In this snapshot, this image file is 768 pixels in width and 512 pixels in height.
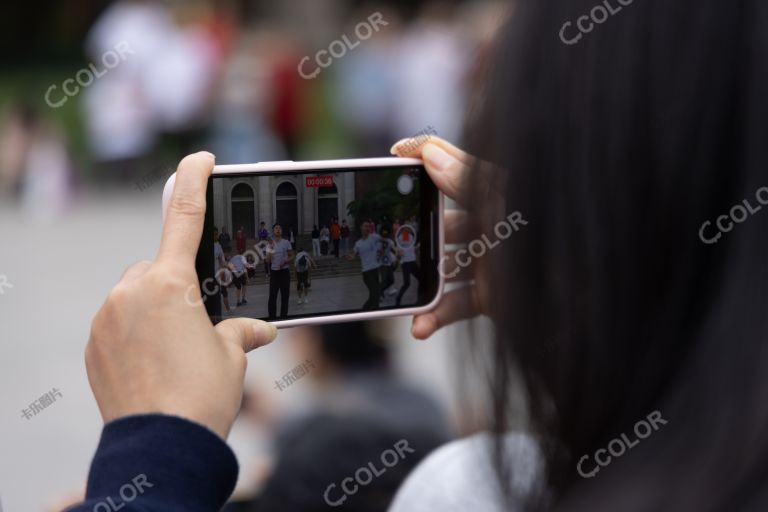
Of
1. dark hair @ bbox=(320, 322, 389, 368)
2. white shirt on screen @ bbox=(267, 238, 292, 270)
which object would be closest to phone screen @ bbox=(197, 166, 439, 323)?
white shirt on screen @ bbox=(267, 238, 292, 270)

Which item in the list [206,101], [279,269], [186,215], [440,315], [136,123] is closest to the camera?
[186,215]

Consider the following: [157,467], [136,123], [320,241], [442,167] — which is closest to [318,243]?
[320,241]

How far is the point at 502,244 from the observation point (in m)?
0.96

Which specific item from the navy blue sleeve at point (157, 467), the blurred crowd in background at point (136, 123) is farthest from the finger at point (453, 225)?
the blurred crowd in background at point (136, 123)

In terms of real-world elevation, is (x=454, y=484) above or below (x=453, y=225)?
below

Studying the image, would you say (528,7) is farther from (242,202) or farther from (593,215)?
(242,202)

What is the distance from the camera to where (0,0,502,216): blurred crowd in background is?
915cm

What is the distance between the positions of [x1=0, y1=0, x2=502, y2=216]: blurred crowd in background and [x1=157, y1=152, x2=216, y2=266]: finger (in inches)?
283

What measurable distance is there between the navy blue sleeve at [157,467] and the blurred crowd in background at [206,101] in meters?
7.41

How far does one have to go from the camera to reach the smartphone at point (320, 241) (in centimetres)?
127

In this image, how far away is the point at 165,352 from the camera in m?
1.00

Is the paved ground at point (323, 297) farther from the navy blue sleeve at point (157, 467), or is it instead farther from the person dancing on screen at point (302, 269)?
the navy blue sleeve at point (157, 467)

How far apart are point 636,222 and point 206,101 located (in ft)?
29.3

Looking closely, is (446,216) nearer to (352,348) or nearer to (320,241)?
(320,241)
